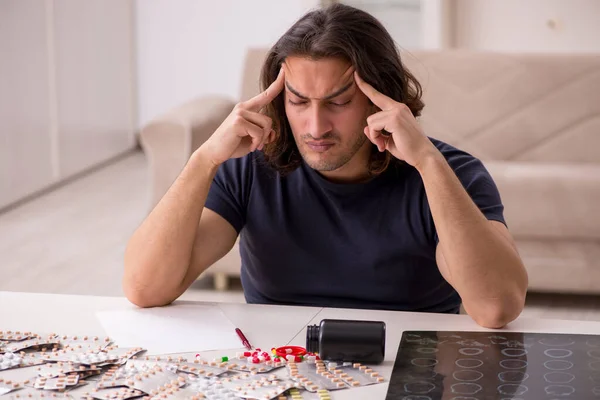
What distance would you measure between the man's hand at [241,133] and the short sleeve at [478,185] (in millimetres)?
354

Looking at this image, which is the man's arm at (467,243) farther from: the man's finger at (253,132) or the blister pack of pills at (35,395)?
the blister pack of pills at (35,395)

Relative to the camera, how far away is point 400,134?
167cm

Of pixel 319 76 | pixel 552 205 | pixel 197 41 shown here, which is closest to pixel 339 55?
pixel 319 76

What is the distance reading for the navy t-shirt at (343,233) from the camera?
1809 millimetres

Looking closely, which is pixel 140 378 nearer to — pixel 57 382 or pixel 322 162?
pixel 57 382

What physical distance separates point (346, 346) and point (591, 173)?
7.28 feet

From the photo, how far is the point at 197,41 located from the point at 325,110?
4.73m

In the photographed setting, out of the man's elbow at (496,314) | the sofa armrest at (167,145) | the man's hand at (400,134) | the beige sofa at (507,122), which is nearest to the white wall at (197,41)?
the beige sofa at (507,122)

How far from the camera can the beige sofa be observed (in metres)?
3.36

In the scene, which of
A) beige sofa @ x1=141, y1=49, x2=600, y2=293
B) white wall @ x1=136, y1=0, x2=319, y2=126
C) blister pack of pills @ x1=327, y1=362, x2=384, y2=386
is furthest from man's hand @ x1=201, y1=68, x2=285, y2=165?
white wall @ x1=136, y1=0, x2=319, y2=126

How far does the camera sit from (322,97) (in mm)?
1755

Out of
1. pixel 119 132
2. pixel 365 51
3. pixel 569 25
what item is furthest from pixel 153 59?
pixel 365 51

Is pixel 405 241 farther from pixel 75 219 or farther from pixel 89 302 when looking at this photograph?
pixel 75 219

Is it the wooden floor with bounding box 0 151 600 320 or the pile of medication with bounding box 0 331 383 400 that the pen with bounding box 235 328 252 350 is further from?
the wooden floor with bounding box 0 151 600 320
